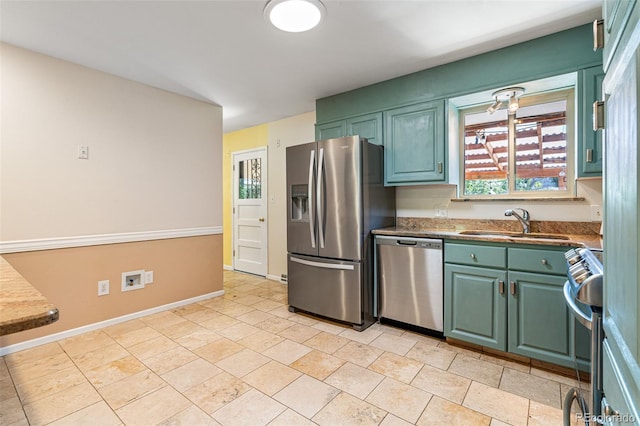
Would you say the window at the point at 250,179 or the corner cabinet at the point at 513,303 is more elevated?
the window at the point at 250,179

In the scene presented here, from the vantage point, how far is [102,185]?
2.84 metres

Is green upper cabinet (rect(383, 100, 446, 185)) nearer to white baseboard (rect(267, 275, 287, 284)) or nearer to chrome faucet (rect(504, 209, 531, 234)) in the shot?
chrome faucet (rect(504, 209, 531, 234))

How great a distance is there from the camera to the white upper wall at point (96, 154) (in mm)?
2391

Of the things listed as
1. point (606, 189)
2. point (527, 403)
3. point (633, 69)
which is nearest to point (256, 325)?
point (527, 403)

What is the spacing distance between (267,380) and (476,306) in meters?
1.60

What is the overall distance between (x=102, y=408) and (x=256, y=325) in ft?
4.36

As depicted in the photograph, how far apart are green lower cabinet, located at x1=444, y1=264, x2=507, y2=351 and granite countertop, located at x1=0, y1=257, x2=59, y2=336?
2.38m

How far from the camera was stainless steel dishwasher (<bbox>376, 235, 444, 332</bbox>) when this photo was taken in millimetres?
2508

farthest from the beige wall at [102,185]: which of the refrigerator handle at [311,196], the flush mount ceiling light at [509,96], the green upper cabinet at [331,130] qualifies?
the flush mount ceiling light at [509,96]

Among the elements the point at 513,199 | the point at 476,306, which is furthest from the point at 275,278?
the point at 513,199

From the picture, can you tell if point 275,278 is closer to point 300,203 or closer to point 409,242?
point 300,203

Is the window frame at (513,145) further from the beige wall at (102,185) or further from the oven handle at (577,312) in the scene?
the beige wall at (102,185)

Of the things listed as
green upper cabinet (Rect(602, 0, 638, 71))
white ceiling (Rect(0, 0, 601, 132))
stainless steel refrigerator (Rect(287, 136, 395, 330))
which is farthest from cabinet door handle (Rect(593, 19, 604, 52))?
stainless steel refrigerator (Rect(287, 136, 395, 330))

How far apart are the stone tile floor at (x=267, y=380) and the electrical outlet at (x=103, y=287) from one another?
346 mm
